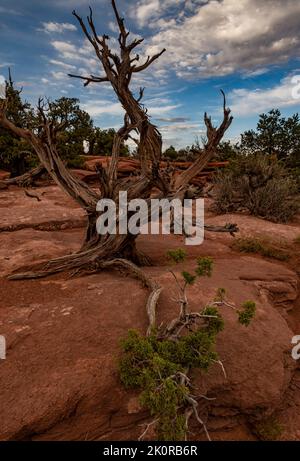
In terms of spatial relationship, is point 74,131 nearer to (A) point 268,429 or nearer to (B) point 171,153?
(B) point 171,153

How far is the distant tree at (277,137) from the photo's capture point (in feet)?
66.6

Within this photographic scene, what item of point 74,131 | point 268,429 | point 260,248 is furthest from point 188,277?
point 74,131

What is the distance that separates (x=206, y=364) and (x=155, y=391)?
1.99 feet

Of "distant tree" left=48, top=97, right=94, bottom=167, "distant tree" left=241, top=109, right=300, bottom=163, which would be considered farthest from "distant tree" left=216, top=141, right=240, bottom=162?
"distant tree" left=48, top=97, right=94, bottom=167

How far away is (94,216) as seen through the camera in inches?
221

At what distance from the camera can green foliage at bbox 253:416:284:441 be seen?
9.68ft

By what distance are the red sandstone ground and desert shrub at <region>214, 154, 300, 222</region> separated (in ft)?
16.0

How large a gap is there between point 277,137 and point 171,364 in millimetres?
20552

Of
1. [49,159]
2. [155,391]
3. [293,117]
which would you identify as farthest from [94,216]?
[293,117]

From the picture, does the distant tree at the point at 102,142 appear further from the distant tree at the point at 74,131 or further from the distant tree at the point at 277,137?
the distant tree at the point at 277,137

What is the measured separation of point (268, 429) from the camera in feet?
9.79

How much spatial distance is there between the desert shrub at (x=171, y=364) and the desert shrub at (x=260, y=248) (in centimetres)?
406

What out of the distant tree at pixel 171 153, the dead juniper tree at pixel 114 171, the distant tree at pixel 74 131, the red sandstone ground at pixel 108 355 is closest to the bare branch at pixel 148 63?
the dead juniper tree at pixel 114 171
